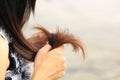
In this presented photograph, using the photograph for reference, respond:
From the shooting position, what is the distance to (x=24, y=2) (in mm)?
3297

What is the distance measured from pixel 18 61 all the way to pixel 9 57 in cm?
10

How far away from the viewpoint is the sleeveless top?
3.20 meters

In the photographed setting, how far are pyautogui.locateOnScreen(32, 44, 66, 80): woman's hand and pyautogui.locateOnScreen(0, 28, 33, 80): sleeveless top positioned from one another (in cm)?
6

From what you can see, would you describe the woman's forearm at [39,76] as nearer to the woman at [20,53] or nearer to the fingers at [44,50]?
the woman at [20,53]

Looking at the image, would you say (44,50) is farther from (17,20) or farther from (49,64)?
(17,20)

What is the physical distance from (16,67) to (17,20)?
0.70ft

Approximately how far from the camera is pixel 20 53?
10.7 feet

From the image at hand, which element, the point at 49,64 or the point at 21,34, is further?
the point at 49,64

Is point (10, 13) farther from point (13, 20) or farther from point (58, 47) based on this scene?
point (58, 47)

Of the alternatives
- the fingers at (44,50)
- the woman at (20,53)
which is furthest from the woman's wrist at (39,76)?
the fingers at (44,50)

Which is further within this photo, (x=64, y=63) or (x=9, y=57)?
(x=64, y=63)

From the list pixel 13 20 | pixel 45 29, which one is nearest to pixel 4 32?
pixel 13 20

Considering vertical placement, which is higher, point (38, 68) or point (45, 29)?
point (45, 29)

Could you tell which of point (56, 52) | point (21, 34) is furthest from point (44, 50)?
point (21, 34)
